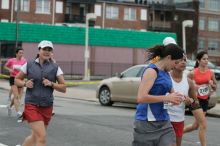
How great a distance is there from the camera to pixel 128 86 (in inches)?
717

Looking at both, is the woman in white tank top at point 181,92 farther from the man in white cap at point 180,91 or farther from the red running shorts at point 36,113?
the red running shorts at point 36,113

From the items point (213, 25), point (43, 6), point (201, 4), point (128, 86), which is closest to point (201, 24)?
point (213, 25)

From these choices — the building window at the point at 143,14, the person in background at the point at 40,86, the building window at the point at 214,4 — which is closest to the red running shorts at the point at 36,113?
the person in background at the point at 40,86

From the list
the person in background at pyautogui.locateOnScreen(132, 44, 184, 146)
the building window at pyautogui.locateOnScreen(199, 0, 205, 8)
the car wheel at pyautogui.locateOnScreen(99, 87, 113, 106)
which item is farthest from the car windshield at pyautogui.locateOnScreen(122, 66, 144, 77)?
the building window at pyautogui.locateOnScreen(199, 0, 205, 8)

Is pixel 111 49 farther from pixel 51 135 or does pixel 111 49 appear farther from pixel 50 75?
pixel 50 75

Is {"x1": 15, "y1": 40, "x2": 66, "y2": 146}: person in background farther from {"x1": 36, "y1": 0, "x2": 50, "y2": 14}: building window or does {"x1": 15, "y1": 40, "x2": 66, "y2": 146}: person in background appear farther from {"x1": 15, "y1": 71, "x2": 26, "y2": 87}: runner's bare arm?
{"x1": 36, "y1": 0, "x2": 50, "y2": 14}: building window

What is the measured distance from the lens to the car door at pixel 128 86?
1798 centimetres

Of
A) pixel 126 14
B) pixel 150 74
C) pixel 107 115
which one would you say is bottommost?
pixel 107 115

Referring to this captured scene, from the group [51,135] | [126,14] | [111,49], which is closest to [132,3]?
[126,14]

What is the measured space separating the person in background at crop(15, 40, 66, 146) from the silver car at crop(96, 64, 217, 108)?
409 inches

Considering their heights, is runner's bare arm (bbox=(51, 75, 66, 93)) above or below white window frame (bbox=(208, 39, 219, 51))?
below

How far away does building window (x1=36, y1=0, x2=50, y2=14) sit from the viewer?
6016 cm

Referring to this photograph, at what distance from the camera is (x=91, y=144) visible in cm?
959

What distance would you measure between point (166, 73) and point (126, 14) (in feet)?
204
